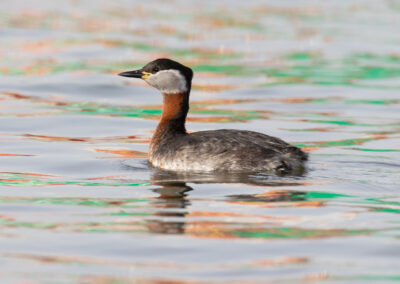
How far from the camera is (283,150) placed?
36.0 feet

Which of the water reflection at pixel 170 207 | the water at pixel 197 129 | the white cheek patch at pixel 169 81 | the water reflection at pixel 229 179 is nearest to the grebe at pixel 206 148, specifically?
the white cheek patch at pixel 169 81

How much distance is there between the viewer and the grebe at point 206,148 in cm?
1088

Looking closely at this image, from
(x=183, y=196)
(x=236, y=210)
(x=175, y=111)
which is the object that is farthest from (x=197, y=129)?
(x=236, y=210)

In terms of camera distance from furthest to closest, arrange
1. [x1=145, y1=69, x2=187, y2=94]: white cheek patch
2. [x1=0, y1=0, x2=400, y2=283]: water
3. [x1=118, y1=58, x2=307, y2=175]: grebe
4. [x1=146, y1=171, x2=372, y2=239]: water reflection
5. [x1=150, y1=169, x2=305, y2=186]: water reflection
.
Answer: [x1=145, y1=69, x2=187, y2=94]: white cheek patch → [x1=118, y1=58, x2=307, y2=175]: grebe → [x1=150, y1=169, x2=305, y2=186]: water reflection → [x1=146, y1=171, x2=372, y2=239]: water reflection → [x1=0, y1=0, x2=400, y2=283]: water

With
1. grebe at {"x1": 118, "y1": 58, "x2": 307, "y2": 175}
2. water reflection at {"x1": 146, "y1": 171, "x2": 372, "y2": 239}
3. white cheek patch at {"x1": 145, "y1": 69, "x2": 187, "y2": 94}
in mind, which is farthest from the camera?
white cheek patch at {"x1": 145, "y1": 69, "x2": 187, "y2": 94}

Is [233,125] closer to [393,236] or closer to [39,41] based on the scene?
[393,236]

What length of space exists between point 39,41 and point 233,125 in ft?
30.6

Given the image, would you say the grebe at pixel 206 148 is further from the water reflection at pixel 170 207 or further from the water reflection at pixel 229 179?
the water reflection at pixel 170 207

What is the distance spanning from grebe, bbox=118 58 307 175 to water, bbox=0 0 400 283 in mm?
241

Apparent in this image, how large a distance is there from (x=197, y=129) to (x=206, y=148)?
3.65m

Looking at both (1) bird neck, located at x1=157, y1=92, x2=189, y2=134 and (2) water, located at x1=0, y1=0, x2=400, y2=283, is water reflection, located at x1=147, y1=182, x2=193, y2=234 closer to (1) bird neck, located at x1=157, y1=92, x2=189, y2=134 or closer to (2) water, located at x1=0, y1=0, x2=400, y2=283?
(2) water, located at x1=0, y1=0, x2=400, y2=283

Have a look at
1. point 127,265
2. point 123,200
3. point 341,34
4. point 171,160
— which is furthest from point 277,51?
point 127,265

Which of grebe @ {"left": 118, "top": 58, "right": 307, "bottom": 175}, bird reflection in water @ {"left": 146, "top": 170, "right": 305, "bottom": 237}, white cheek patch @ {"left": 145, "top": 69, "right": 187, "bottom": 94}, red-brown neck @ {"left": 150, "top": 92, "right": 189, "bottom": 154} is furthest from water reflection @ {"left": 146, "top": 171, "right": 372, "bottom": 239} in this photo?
white cheek patch @ {"left": 145, "top": 69, "right": 187, "bottom": 94}

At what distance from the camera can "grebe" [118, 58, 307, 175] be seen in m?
10.9
